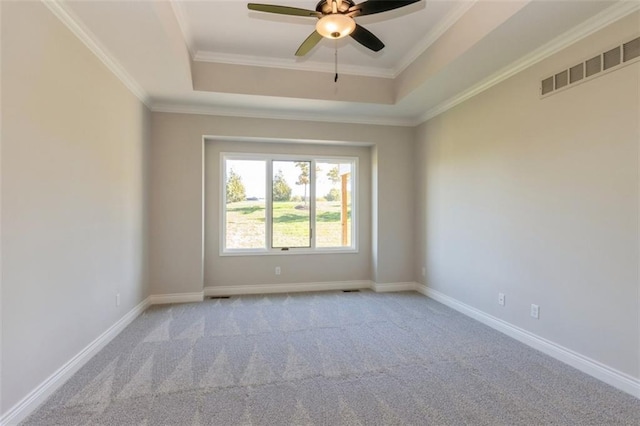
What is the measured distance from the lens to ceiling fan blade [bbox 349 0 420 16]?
213 cm

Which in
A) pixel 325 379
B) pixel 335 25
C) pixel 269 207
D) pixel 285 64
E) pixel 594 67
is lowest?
pixel 325 379

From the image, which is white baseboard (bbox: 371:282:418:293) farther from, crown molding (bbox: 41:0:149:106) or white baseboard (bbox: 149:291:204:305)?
crown molding (bbox: 41:0:149:106)

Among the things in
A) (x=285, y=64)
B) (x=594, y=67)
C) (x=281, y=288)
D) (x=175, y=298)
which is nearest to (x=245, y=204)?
(x=281, y=288)

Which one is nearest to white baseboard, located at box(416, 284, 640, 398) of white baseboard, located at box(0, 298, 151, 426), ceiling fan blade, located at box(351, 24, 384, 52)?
ceiling fan blade, located at box(351, 24, 384, 52)

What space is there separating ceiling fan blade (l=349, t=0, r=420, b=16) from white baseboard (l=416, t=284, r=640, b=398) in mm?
2990

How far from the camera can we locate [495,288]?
343 cm

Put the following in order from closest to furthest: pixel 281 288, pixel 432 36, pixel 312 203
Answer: pixel 432 36, pixel 281 288, pixel 312 203

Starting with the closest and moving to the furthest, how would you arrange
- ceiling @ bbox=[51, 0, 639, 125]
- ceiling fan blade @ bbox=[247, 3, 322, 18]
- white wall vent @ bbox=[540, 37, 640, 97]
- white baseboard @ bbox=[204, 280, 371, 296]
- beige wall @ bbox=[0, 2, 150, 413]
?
beige wall @ bbox=[0, 2, 150, 413] < ceiling fan blade @ bbox=[247, 3, 322, 18] < white wall vent @ bbox=[540, 37, 640, 97] < ceiling @ bbox=[51, 0, 639, 125] < white baseboard @ bbox=[204, 280, 371, 296]

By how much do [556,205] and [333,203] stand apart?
10.1ft

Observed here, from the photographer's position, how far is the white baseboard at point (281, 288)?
471 cm

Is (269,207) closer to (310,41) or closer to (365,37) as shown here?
(310,41)

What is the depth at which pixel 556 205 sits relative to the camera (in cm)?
274

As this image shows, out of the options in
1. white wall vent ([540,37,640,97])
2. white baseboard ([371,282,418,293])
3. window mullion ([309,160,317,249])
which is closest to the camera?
white wall vent ([540,37,640,97])

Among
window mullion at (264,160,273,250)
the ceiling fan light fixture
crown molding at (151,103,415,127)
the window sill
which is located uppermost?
crown molding at (151,103,415,127)
